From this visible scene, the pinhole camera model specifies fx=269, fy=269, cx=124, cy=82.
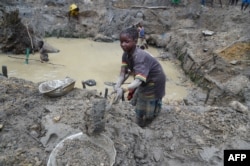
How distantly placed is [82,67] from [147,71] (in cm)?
701

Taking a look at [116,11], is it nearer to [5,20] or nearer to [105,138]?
[5,20]

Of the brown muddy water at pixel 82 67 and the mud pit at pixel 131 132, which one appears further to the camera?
the brown muddy water at pixel 82 67

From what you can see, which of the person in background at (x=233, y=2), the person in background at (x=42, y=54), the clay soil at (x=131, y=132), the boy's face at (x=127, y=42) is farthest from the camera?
the person in background at (x=233, y=2)

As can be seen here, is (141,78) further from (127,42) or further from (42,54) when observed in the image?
(42,54)

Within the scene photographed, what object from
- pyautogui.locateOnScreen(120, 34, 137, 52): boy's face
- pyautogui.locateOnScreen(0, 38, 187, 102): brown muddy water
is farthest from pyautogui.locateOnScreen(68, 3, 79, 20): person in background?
pyautogui.locateOnScreen(120, 34, 137, 52): boy's face

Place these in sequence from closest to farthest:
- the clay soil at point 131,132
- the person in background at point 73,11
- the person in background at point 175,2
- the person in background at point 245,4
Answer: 1. the clay soil at point 131,132
2. the person in background at point 245,4
3. the person in background at point 73,11
4. the person in background at point 175,2

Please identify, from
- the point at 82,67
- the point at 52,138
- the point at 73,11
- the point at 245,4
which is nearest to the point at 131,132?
the point at 52,138

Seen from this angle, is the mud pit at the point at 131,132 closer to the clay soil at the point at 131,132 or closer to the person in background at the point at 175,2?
the clay soil at the point at 131,132

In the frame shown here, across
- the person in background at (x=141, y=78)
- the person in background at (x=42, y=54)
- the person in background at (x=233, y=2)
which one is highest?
the person in background at (x=233, y=2)

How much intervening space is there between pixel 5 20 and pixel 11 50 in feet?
A: 3.85

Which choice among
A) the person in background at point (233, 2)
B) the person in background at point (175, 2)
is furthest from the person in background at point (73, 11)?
the person in background at point (233, 2)

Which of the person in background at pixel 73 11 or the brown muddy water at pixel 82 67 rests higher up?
the person in background at pixel 73 11

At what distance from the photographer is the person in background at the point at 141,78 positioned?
2.76 m

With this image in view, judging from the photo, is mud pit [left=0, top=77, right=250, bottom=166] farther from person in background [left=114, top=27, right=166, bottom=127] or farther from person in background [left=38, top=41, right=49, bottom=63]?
person in background [left=38, top=41, right=49, bottom=63]
